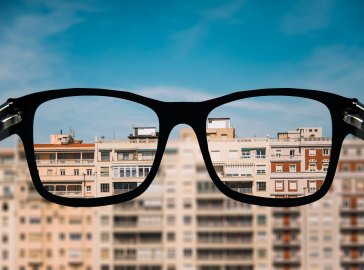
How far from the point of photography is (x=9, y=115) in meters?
0.47

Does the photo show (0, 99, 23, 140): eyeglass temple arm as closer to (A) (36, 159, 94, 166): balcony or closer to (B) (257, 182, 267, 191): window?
(A) (36, 159, 94, 166): balcony

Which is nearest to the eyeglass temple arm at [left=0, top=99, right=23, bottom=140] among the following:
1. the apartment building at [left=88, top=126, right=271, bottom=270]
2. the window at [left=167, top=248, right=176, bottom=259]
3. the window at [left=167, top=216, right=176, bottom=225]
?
the apartment building at [left=88, top=126, right=271, bottom=270]

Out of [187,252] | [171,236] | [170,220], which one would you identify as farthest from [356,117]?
[171,236]

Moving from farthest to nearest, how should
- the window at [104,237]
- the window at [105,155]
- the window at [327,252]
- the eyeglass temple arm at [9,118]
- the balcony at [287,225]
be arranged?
1. the window at [104,237]
2. the window at [327,252]
3. the balcony at [287,225]
4. the window at [105,155]
5. the eyeglass temple arm at [9,118]

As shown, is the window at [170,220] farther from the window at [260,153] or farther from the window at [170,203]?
the window at [260,153]

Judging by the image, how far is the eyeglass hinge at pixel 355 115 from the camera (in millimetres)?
460

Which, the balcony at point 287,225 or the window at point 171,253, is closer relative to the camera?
the balcony at point 287,225

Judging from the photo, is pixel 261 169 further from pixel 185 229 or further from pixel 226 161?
pixel 185 229

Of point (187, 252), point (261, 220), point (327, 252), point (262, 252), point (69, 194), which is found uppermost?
point (69, 194)

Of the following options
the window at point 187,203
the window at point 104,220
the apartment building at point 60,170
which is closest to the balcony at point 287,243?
the window at point 187,203

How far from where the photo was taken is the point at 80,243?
1709 centimetres

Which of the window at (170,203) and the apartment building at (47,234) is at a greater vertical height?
the window at (170,203)

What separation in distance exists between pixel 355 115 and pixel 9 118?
1.21 ft

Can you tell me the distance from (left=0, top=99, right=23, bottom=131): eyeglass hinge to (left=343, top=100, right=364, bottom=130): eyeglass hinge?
1.16 ft
